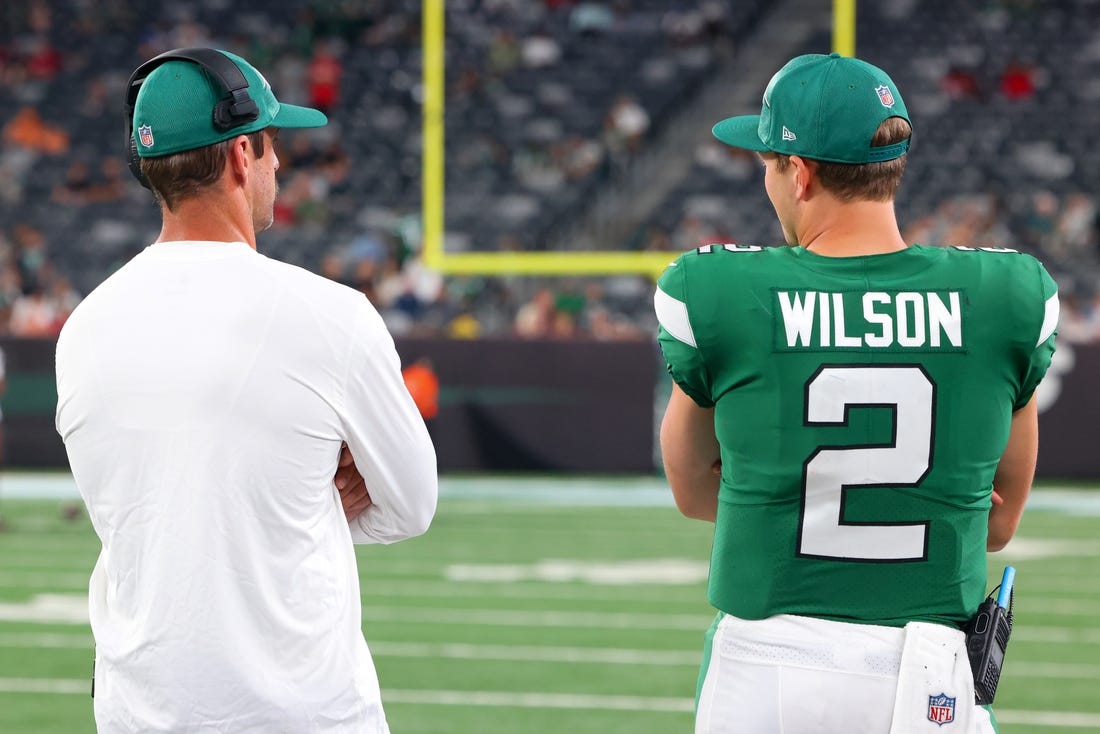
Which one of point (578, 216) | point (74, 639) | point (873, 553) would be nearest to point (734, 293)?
point (873, 553)

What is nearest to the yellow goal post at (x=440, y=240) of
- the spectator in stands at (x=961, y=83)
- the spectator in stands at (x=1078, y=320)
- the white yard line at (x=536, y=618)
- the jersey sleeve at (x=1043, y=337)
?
the spectator in stands at (x=1078, y=320)

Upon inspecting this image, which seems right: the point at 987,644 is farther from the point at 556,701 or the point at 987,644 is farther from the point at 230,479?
the point at 556,701

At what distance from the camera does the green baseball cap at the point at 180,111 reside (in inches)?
86.5

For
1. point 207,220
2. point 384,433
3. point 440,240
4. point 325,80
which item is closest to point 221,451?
point 384,433

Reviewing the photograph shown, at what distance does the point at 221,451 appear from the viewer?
2102 millimetres

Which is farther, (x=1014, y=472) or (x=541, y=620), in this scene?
(x=541, y=620)

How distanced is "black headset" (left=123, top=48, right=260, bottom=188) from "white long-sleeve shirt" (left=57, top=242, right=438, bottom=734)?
0.18 m

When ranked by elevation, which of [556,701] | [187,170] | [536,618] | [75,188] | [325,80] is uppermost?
[187,170]

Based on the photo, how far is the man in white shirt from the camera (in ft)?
6.89

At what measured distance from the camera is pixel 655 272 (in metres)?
14.3

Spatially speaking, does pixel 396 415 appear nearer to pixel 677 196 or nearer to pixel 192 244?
pixel 192 244

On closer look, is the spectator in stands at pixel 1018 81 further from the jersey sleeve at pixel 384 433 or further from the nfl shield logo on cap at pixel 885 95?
the jersey sleeve at pixel 384 433

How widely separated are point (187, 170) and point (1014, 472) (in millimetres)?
1212

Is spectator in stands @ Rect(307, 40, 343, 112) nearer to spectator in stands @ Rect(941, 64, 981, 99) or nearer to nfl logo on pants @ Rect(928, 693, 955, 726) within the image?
spectator in stands @ Rect(941, 64, 981, 99)
